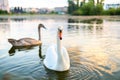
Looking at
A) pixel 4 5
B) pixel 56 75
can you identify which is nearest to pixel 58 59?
pixel 56 75

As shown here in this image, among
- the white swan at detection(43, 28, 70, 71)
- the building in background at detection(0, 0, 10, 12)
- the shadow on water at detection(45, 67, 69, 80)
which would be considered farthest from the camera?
the building in background at detection(0, 0, 10, 12)

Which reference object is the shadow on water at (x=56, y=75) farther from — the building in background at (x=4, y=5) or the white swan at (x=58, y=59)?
the building in background at (x=4, y=5)

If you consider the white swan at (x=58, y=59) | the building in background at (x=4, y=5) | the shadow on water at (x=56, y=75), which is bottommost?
the shadow on water at (x=56, y=75)

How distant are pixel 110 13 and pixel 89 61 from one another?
7154 centimetres

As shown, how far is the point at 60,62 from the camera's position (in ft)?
26.8

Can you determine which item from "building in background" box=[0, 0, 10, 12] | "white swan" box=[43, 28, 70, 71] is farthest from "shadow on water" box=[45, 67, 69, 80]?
"building in background" box=[0, 0, 10, 12]

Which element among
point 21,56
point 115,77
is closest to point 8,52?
point 21,56

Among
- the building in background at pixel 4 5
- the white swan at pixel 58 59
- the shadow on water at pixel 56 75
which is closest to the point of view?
the shadow on water at pixel 56 75

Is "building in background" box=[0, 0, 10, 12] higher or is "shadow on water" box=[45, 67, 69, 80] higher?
"building in background" box=[0, 0, 10, 12]

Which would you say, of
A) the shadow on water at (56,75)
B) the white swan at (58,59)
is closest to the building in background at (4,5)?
the white swan at (58,59)

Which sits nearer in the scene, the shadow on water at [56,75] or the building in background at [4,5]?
the shadow on water at [56,75]

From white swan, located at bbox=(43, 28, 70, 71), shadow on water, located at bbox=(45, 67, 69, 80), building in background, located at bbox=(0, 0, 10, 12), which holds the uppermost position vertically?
building in background, located at bbox=(0, 0, 10, 12)

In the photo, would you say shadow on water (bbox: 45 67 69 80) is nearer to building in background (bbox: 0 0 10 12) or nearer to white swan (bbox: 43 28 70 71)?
white swan (bbox: 43 28 70 71)

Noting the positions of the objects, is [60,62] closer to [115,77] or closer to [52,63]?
[52,63]
